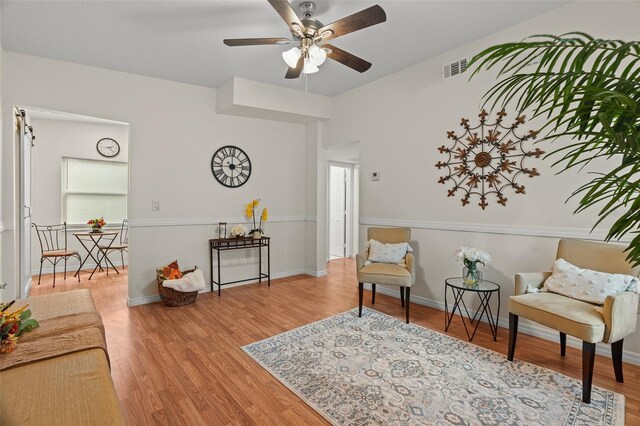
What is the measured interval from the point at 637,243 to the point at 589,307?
1.71 meters

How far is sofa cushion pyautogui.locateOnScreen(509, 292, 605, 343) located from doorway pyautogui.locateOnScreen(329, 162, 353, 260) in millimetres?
4703

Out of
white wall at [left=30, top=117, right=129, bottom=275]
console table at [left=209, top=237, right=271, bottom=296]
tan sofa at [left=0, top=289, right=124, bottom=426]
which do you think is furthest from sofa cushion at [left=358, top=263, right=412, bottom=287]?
white wall at [left=30, top=117, right=129, bottom=275]

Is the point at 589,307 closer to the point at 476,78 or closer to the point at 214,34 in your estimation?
the point at 476,78

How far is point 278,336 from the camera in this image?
2.97 metres

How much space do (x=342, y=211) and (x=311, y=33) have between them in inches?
192

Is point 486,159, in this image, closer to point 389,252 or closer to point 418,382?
point 389,252

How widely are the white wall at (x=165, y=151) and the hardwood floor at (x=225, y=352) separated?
744 mm

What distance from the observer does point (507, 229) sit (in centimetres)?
312

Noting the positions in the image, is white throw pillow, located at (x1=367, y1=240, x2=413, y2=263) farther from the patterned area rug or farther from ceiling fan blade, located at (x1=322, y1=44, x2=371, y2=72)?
ceiling fan blade, located at (x1=322, y1=44, x2=371, y2=72)

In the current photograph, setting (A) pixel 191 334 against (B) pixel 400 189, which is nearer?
(A) pixel 191 334

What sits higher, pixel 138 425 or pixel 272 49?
pixel 272 49

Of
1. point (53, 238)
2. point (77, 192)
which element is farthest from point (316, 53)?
point (53, 238)

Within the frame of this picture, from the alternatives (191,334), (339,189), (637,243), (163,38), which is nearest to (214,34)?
(163,38)

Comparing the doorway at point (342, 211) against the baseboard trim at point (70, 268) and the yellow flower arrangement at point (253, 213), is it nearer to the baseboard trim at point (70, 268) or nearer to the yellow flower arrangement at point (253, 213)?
the yellow flower arrangement at point (253, 213)
